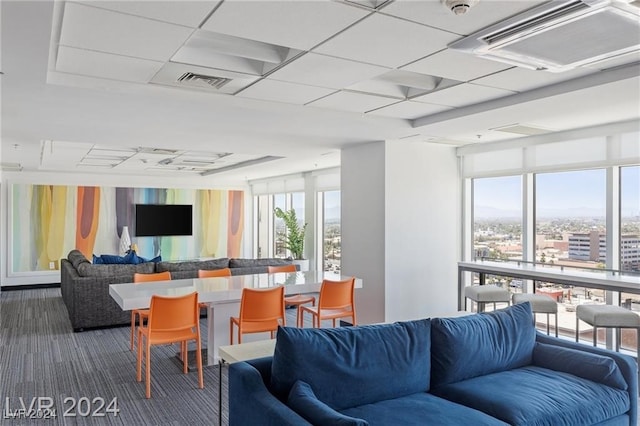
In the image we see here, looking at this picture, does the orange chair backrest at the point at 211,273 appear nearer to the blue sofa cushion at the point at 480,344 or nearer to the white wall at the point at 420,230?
the white wall at the point at 420,230

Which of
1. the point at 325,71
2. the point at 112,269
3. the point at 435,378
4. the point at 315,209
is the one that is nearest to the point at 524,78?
the point at 325,71

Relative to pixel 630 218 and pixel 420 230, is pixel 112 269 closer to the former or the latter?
pixel 420 230

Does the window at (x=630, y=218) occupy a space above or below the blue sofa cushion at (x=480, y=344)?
above

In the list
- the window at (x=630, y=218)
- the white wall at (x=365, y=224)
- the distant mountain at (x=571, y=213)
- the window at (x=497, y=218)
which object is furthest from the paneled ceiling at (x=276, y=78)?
the distant mountain at (x=571, y=213)

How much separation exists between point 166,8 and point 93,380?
3.38 metres

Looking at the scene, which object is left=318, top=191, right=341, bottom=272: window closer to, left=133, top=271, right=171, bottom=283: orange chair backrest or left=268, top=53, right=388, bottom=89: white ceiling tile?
left=133, top=271, right=171, bottom=283: orange chair backrest

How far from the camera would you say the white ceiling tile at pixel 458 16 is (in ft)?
7.34

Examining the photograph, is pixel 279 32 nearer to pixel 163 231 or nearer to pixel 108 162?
pixel 108 162

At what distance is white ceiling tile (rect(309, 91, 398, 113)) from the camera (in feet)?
12.9

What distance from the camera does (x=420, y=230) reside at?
6.04 m

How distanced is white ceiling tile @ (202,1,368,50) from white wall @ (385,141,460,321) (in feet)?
10.9

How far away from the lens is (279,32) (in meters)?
2.57

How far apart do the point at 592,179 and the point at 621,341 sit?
5.62 ft

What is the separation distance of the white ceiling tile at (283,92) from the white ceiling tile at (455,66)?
0.82m
